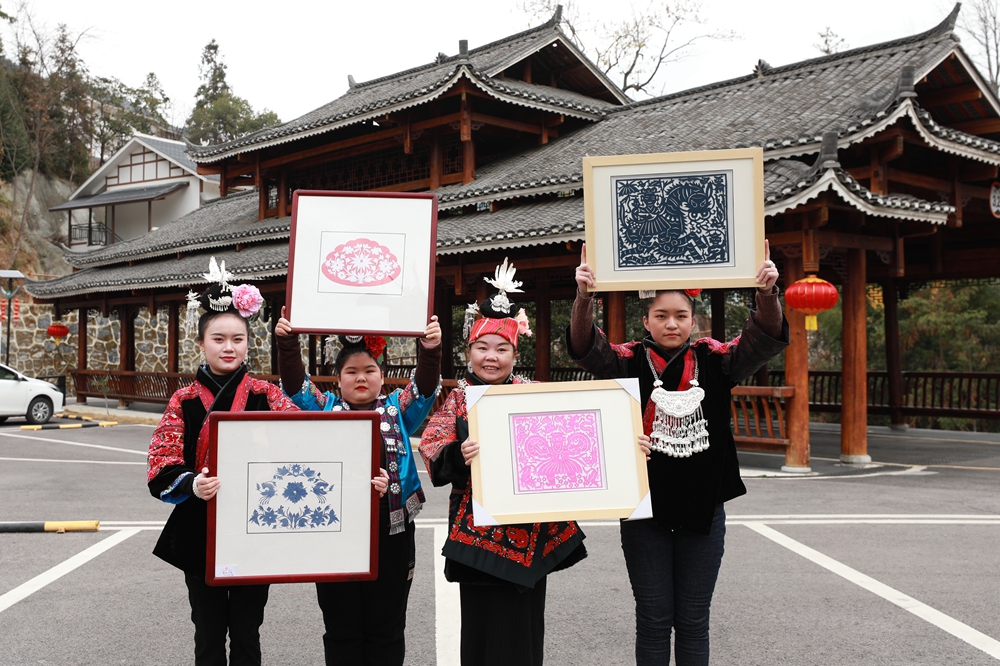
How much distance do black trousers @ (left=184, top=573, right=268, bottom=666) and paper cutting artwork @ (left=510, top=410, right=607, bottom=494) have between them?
1.11 metres

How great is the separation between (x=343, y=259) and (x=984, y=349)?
21567 millimetres

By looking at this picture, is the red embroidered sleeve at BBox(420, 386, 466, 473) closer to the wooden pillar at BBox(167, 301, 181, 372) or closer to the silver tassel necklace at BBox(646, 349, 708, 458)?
the silver tassel necklace at BBox(646, 349, 708, 458)

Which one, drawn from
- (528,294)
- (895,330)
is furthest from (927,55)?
(528,294)

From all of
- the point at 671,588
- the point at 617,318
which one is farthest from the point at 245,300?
the point at 617,318

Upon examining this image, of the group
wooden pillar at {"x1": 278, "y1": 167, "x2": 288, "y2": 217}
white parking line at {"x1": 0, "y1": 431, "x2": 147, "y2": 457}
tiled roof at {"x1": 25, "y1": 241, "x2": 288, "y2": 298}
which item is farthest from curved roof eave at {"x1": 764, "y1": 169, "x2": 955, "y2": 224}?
wooden pillar at {"x1": 278, "y1": 167, "x2": 288, "y2": 217}

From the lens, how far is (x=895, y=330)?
1445 centimetres

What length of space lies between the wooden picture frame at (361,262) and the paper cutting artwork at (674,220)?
0.71 m

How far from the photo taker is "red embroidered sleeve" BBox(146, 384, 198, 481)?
9.20ft

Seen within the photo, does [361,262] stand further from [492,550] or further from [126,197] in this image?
[126,197]

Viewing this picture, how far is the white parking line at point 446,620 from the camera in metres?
3.83

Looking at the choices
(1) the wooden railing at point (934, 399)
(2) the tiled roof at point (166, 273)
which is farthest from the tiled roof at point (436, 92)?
(1) the wooden railing at point (934, 399)

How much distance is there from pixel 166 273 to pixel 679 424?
57.0ft

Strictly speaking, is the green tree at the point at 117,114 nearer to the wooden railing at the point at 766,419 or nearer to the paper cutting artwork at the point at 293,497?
the wooden railing at the point at 766,419

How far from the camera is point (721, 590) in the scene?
4859 mm
